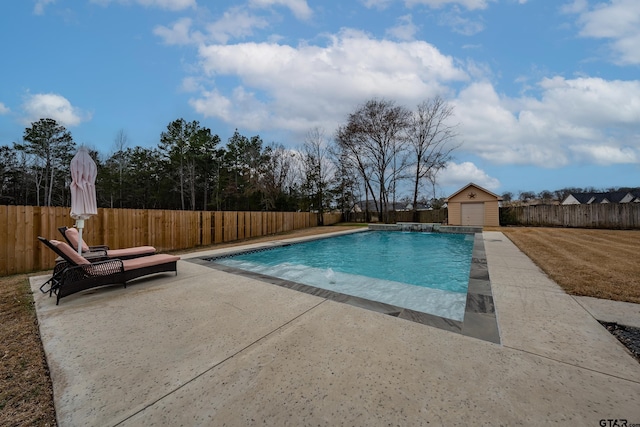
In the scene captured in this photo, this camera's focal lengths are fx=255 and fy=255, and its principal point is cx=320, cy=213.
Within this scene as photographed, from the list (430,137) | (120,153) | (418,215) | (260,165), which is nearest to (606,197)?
(418,215)

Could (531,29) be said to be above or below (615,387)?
above

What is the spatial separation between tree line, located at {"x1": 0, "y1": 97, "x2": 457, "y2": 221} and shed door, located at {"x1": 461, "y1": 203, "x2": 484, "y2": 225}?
14.4ft

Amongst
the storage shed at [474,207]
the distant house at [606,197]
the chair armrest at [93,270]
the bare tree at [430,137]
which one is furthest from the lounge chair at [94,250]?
the distant house at [606,197]

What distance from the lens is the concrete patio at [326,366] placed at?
5.11 ft

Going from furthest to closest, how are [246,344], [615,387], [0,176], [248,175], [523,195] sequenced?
1. [523,195]
2. [248,175]
3. [0,176]
4. [246,344]
5. [615,387]

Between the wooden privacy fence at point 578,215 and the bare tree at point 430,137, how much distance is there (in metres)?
6.83

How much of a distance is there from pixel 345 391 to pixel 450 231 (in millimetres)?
16722

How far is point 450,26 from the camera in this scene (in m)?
9.68

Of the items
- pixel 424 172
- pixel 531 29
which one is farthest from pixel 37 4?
pixel 424 172

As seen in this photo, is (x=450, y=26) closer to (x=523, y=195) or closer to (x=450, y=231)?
(x=450, y=231)

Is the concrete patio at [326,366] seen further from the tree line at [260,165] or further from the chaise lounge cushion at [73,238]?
the tree line at [260,165]

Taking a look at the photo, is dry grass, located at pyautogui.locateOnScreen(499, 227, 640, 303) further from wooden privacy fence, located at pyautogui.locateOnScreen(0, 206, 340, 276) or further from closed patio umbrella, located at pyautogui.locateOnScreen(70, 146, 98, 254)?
wooden privacy fence, located at pyautogui.locateOnScreen(0, 206, 340, 276)

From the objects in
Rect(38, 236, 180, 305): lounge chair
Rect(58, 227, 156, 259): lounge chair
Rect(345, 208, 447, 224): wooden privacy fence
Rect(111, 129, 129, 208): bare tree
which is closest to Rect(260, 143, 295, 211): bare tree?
Rect(345, 208, 447, 224): wooden privacy fence

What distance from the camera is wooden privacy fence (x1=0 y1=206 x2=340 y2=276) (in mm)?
5914
